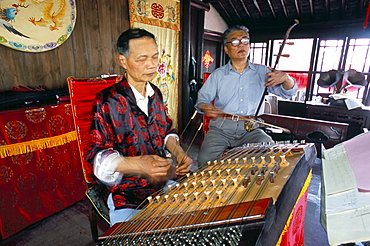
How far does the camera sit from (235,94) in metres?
2.40

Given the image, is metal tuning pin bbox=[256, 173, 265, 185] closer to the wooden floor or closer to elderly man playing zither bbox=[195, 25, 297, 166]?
elderly man playing zither bbox=[195, 25, 297, 166]

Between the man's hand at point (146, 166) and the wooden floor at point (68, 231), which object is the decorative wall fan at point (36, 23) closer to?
the wooden floor at point (68, 231)

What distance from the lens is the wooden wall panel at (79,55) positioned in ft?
7.79

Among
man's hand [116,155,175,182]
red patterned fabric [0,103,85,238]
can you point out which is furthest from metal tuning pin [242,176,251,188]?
red patterned fabric [0,103,85,238]

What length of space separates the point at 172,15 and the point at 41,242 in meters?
4.14

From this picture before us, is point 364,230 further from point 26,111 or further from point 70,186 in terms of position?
point 70,186

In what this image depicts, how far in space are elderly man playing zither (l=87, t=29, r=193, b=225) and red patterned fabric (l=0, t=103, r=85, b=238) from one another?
1.14 metres

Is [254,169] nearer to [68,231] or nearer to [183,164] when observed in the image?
[183,164]

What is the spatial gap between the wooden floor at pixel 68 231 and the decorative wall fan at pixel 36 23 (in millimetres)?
1839

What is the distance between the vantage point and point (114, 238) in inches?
31.0

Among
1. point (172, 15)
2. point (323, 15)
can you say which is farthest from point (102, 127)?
point (323, 15)

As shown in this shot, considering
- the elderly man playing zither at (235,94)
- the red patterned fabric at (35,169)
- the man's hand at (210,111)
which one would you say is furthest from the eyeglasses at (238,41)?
the red patterned fabric at (35,169)

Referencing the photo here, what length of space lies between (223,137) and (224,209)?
150 cm

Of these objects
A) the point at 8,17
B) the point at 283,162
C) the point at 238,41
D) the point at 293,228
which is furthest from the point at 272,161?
the point at 8,17
